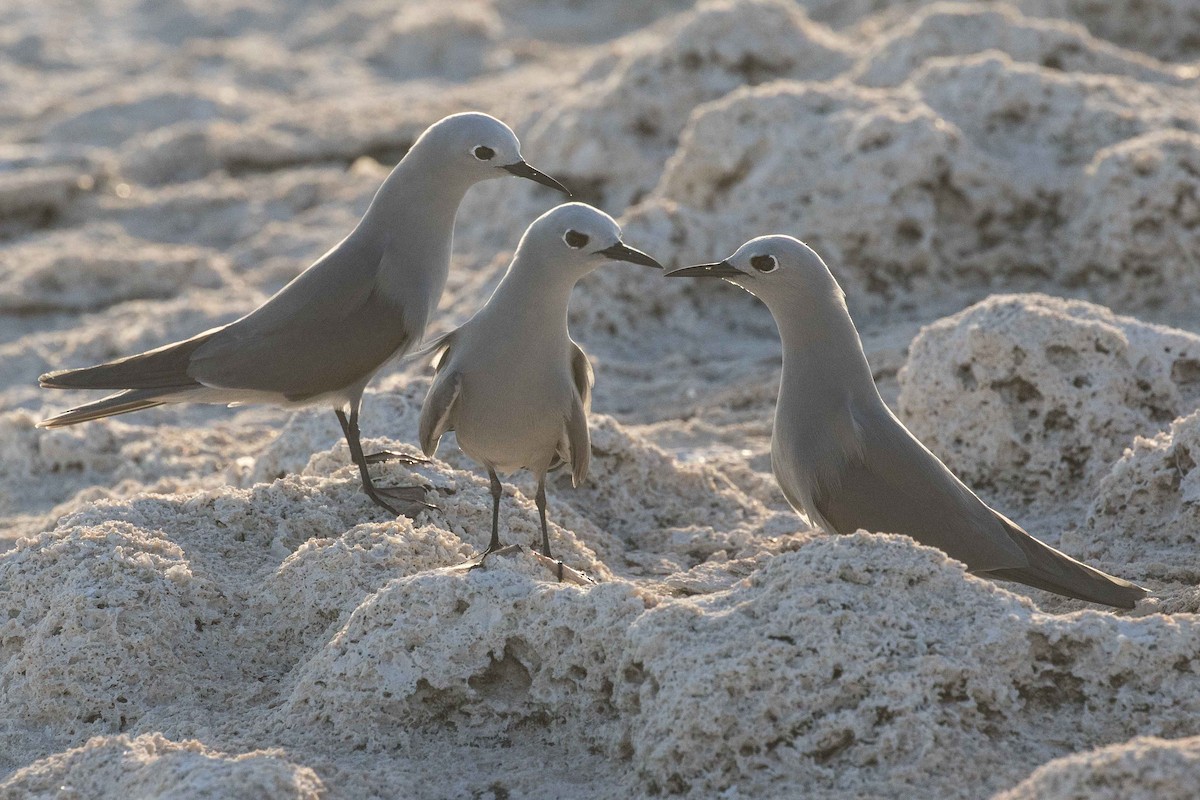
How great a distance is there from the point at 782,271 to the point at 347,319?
1285mm

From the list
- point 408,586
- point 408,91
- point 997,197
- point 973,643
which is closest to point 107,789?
point 408,586

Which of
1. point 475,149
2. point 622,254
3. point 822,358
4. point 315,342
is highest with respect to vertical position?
point 475,149

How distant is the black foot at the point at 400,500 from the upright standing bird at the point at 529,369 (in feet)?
0.51

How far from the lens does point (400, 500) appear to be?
4.12m

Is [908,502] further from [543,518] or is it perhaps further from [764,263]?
[543,518]

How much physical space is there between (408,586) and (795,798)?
3.19 feet

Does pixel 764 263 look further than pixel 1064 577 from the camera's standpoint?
Yes

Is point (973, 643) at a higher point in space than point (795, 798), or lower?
higher

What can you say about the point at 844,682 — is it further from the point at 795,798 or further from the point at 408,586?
the point at 408,586

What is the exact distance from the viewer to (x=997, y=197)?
23.1ft

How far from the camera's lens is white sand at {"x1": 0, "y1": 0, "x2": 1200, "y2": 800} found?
2.80 m

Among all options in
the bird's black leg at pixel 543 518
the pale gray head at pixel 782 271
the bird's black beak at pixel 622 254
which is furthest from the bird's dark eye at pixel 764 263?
the bird's black leg at pixel 543 518

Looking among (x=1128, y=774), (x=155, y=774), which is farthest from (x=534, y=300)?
(x=1128, y=774)

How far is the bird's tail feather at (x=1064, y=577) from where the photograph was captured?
362 centimetres
